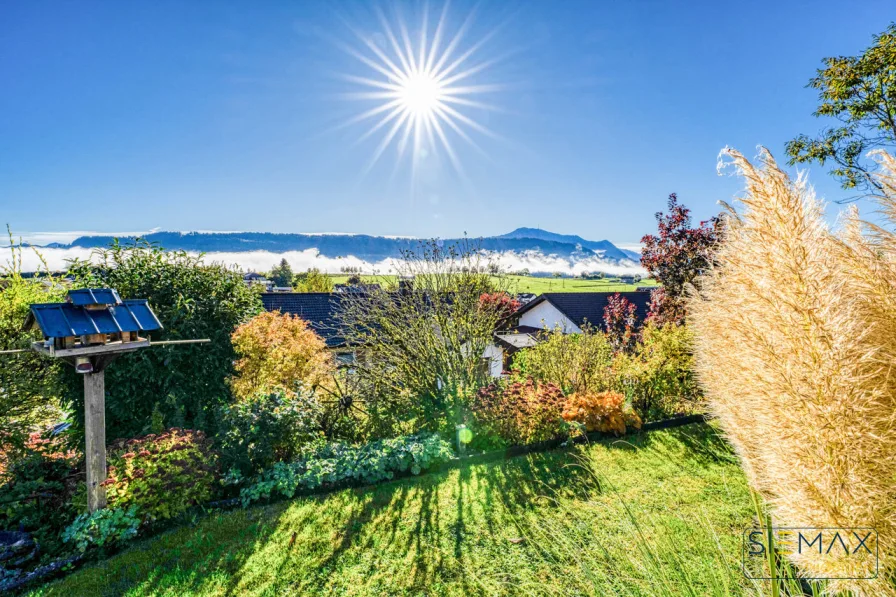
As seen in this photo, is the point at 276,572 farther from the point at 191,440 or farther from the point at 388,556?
the point at 191,440

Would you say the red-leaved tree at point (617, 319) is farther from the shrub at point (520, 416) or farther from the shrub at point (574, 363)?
the shrub at point (520, 416)

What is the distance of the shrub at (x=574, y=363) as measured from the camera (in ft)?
29.2

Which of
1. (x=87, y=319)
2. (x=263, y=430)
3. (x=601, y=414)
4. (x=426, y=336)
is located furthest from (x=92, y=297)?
(x=601, y=414)

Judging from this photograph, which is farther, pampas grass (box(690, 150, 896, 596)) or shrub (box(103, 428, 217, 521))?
shrub (box(103, 428, 217, 521))

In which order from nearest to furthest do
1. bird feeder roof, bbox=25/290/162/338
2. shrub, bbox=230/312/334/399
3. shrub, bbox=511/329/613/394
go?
bird feeder roof, bbox=25/290/162/338 → shrub, bbox=230/312/334/399 → shrub, bbox=511/329/613/394

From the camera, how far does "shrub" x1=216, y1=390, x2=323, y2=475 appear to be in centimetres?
570

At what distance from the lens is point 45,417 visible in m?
5.73

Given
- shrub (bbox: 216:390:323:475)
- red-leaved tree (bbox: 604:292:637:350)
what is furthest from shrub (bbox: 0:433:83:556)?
red-leaved tree (bbox: 604:292:637:350)

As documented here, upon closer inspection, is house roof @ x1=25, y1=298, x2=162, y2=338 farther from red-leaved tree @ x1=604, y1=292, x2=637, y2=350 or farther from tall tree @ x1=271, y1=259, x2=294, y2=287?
tall tree @ x1=271, y1=259, x2=294, y2=287

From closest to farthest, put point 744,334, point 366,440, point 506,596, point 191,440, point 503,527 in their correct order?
point 744,334 < point 506,596 < point 503,527 < point 191,440 < point 366,440

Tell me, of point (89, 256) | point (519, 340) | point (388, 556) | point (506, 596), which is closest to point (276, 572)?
point (388, 556)

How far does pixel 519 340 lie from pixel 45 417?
725 inches

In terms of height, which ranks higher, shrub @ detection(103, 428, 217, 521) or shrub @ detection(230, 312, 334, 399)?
shrub @ detection(230, 312, 334, 399)

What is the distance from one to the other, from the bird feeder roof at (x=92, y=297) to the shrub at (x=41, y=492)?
227 centimetres
